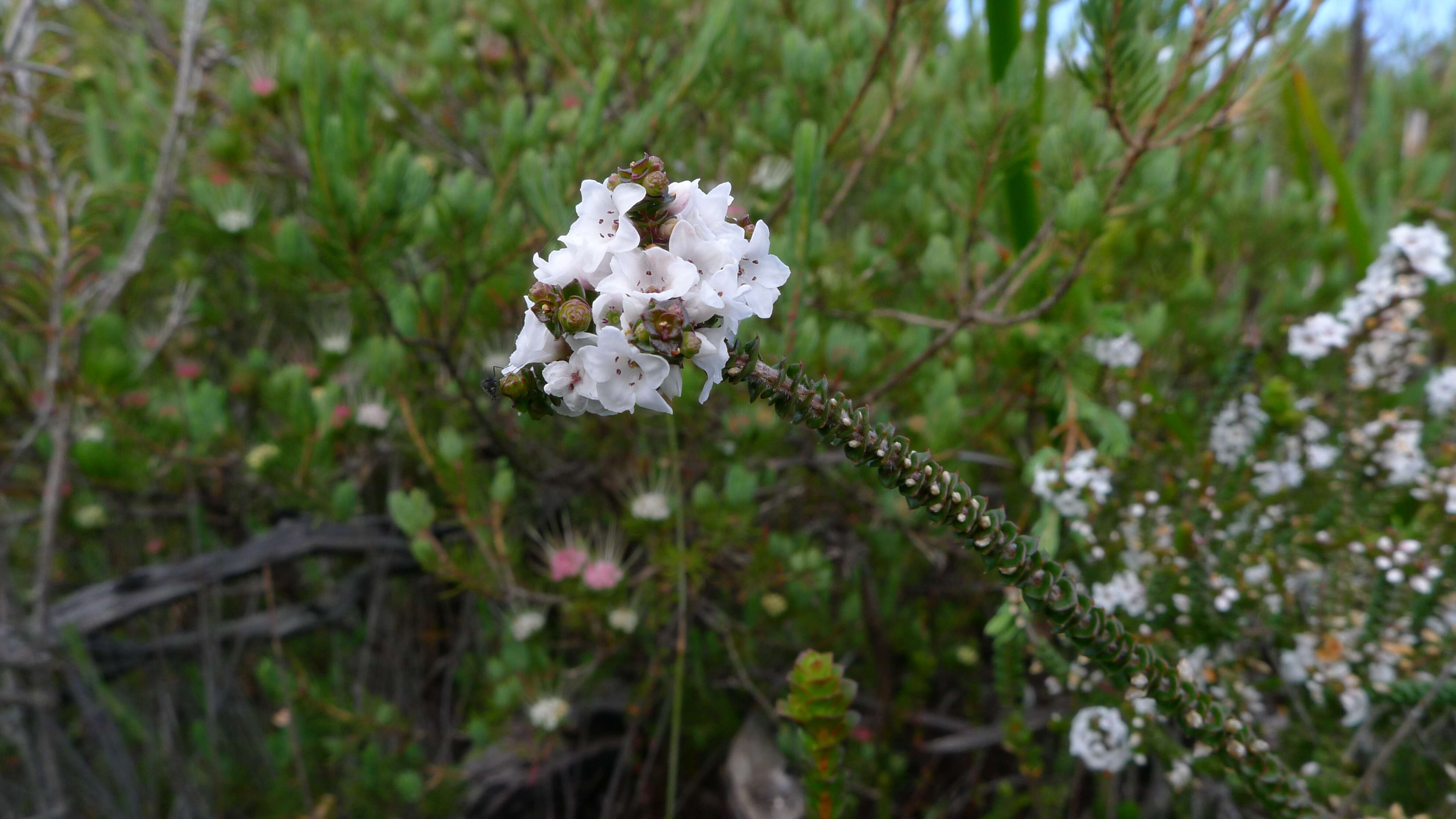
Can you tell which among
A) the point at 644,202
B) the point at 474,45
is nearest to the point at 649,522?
the point at 644,202

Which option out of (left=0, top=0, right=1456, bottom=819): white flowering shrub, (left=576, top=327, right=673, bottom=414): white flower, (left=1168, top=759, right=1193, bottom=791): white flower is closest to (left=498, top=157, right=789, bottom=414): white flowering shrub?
(left=576, top=327, right=673, bottom=414): white flower

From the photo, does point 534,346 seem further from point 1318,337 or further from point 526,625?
point 1318,337

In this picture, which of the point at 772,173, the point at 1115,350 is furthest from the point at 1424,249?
the point at 772,173

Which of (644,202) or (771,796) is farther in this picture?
(771,796)

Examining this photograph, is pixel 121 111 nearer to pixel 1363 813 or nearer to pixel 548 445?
pixel 548 445

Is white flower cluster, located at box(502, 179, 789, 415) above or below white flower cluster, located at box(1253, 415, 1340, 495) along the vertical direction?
above

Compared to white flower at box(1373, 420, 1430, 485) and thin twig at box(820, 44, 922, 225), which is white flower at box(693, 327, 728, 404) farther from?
white flower at box(1373, 420, 1430, 485)
